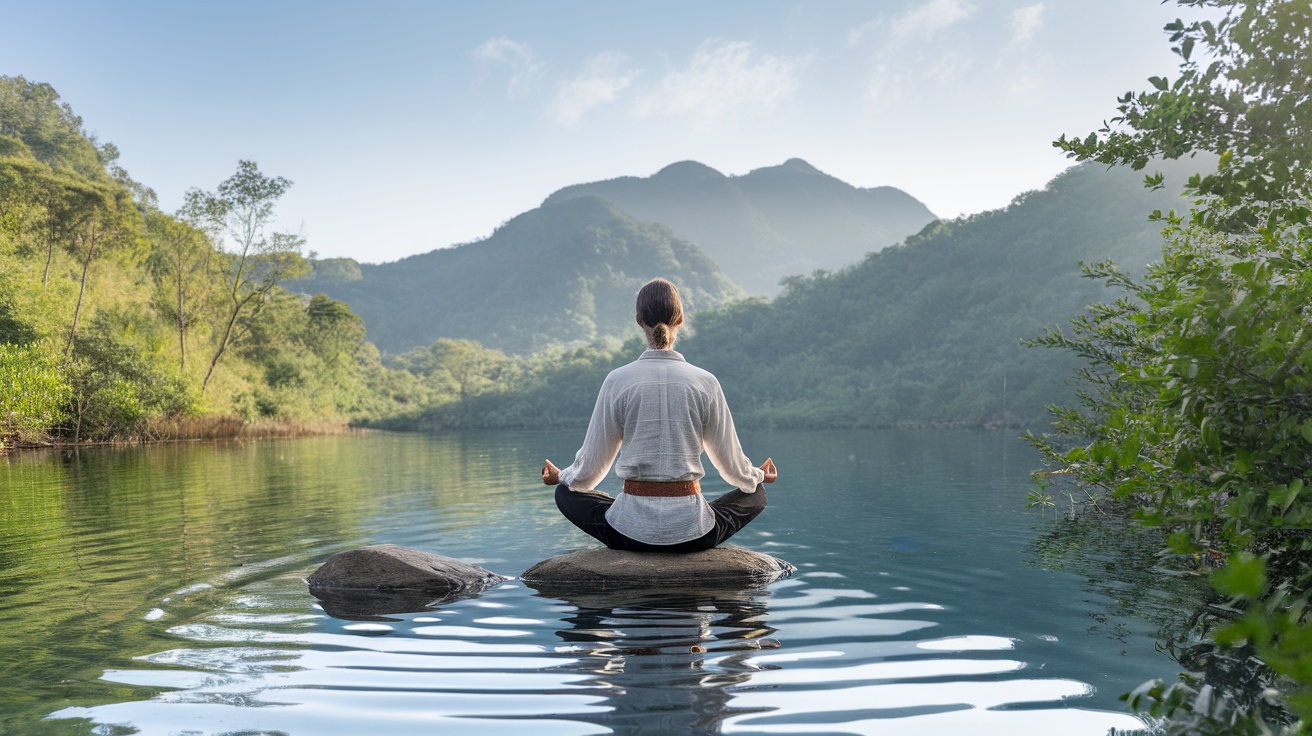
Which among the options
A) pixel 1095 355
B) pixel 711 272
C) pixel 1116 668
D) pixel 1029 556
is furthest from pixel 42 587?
pixel 711 272

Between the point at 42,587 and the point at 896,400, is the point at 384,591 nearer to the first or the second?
the point at 42,587

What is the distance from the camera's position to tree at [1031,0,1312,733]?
2.67 meters

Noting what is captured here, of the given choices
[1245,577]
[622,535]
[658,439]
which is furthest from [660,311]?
[1245,577]

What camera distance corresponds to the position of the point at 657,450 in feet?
18.6

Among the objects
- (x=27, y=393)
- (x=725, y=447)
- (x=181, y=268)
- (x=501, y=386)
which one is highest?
(x=181, y=268)

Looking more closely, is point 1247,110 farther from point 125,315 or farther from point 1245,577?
point 125,315

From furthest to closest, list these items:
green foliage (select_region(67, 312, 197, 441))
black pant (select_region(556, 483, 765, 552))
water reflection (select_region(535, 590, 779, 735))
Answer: green foliage (select_region(67, 312, 197, 441))
black pant (select_region(556, 483, 765, 552))
water reflection (select_region(535, 590, 779, 735))

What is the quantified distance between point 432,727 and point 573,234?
15177 cm

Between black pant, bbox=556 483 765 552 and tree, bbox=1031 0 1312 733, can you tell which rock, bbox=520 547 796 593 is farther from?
tree, bbox=1031 0 1312 733

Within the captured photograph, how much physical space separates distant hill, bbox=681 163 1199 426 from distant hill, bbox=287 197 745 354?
5265 centimetres

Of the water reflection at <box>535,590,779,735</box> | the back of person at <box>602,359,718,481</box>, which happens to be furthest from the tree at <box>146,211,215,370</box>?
the water reflection at <box>535,590,779,735</box>

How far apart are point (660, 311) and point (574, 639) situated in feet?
6.67

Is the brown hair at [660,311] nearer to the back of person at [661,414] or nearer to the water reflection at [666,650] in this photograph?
the back of person at [661,414]

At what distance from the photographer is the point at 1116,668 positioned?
13.6ft
